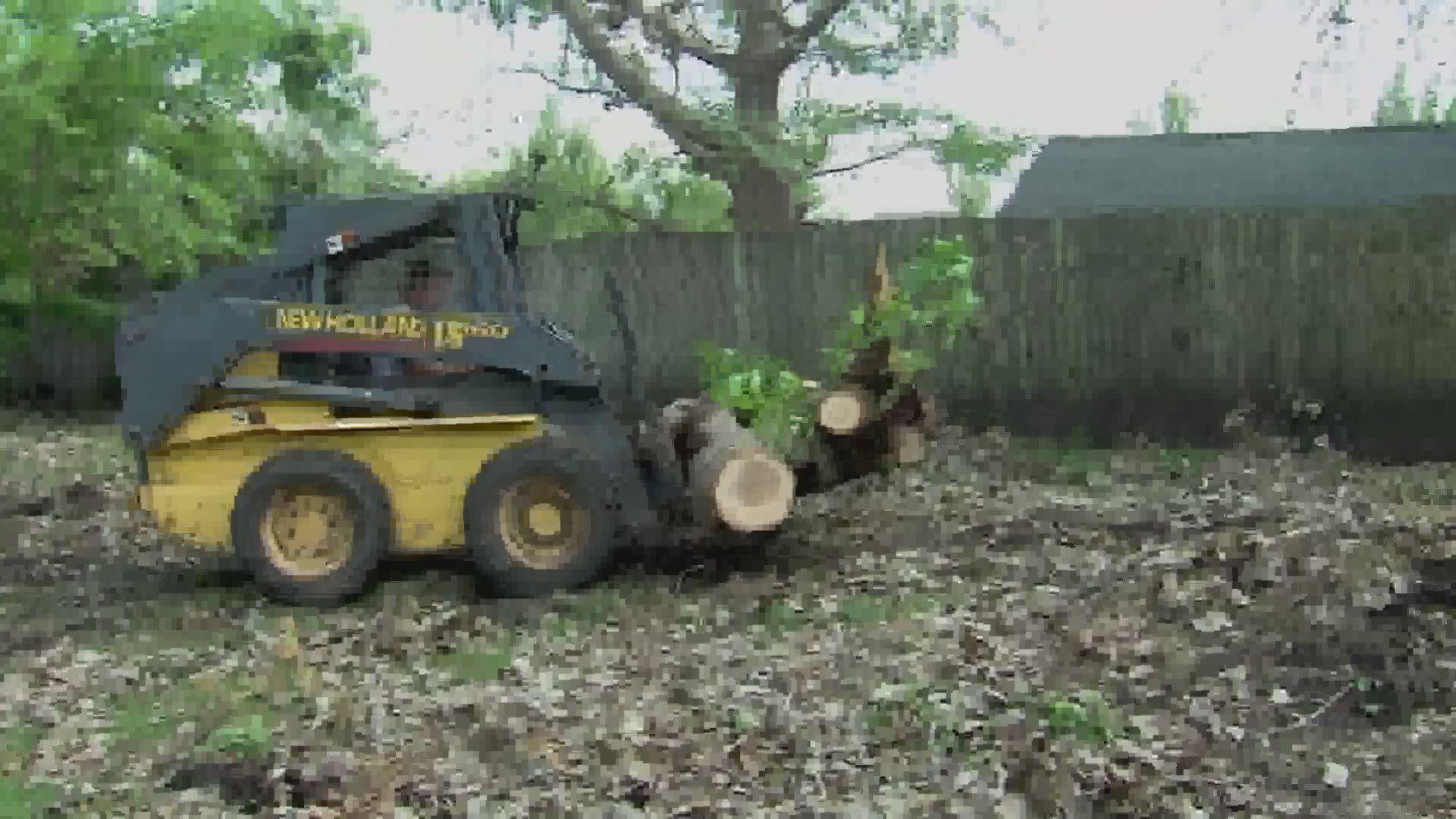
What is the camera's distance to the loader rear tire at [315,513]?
24.4 ft

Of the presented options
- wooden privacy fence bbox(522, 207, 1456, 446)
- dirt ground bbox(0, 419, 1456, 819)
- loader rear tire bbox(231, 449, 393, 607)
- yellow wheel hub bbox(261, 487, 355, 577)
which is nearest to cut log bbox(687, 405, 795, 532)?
dirt ground bbox(0, 419, 1456, 819)

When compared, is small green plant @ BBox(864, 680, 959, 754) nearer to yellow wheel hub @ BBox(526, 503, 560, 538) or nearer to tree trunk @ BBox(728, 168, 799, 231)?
yellow wheel hub @ BBox(526, 503, 560, 538)

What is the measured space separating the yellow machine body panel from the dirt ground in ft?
1.33

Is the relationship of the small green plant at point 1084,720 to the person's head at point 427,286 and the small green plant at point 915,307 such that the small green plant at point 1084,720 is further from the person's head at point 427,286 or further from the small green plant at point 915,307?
the person's head at point 427,286

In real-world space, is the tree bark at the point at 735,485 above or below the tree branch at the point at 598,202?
below

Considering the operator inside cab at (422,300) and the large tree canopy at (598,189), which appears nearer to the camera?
the operator inside cab at (422,300)

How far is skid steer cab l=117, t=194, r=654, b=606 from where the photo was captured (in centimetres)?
746

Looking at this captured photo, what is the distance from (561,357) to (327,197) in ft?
4.70

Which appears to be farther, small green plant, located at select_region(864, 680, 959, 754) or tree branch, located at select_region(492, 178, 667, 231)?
tree branch, located at select_region(492, 178, 667, 231)

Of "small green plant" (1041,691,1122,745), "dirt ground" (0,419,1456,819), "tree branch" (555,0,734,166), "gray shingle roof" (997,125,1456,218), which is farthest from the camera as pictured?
"gray shingle roof" (997,125,1456,218)

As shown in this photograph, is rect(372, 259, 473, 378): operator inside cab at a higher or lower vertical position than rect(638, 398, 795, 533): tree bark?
higher

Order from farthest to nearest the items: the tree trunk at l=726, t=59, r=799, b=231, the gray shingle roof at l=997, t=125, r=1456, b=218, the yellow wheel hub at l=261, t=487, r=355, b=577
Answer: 1. the gray shingle roof at l=997, t=125, r=1456, b=218
2. the tree trunk at l=726, t=59, r=799, b=231
3. the yellow wheel hub at l=261, t=487, r=355, b=577

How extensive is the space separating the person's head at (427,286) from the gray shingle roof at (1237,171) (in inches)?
376

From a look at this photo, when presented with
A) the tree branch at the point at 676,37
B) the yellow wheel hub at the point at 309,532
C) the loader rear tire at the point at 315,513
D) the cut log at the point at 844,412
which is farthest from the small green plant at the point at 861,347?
the tree branch at the point at 676,37
